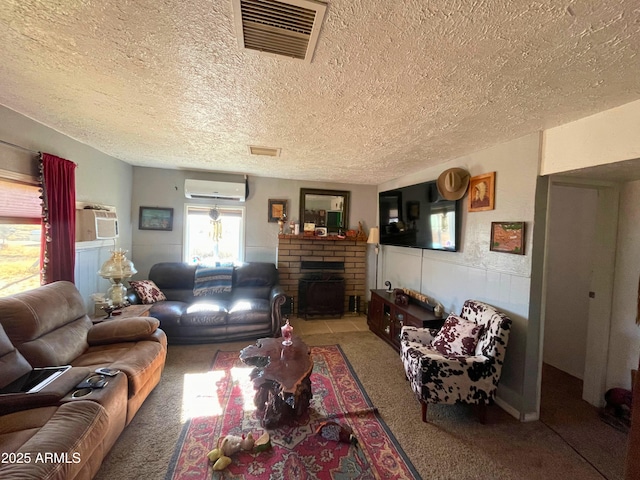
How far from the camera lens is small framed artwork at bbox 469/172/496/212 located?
2307 millimetres

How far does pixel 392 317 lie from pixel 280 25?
10.1 feet

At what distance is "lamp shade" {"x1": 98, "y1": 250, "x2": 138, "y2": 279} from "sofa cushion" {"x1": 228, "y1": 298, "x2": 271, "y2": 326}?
1.25m

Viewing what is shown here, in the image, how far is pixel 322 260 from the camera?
4465 mm

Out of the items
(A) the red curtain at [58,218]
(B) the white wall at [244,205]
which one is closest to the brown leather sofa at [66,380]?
(A) the red curtain at [58,218]

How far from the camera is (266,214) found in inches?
169

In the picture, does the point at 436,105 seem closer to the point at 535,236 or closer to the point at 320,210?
the point at 535,236

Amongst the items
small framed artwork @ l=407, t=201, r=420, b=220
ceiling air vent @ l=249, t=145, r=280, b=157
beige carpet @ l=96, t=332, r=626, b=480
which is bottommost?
beige carpet @ l=96, t=332, r=626, b=480

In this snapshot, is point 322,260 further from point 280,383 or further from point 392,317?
point 280,383

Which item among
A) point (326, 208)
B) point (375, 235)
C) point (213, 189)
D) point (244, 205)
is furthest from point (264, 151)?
point (375, 235)

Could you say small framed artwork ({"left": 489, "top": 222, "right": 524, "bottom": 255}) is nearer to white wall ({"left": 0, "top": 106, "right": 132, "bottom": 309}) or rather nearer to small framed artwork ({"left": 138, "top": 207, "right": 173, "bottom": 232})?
white wall ({"left": 0, "top": 106, "right": 132, "bottom": 309})

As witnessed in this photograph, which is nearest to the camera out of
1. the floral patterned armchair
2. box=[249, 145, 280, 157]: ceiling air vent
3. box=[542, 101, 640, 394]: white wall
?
box=[542, 101, 640, 394]: white wall

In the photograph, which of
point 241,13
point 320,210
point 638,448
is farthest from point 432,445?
point 320,210

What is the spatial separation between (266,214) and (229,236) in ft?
2.39

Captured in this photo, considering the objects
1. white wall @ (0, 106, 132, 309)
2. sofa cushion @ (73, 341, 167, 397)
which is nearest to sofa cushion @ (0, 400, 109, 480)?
sofa cushion @ (73, 341, 167, 397)
